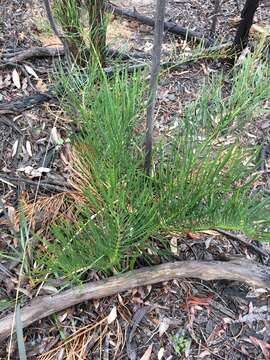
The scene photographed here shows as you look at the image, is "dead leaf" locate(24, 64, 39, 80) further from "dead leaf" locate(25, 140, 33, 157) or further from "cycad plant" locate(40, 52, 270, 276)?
"cycad plant" locate(40, 52, 270, 276)

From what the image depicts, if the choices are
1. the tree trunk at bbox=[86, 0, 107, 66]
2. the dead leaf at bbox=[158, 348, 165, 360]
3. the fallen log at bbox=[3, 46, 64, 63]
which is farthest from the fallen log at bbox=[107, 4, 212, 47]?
the dead leaf at bbox=[158, 348, 165, 360]

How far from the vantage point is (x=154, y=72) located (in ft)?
3.05

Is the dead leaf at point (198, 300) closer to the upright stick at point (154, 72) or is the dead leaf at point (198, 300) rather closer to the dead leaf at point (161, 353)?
the dead leaf at point (161, 353)

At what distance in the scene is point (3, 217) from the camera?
1218mm

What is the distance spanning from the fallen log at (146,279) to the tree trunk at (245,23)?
1073 millimetres

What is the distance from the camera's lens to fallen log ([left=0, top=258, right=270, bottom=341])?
1010mm

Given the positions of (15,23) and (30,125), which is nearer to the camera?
(30,125)

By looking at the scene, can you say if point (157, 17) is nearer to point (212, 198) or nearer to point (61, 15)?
point (212, 198)

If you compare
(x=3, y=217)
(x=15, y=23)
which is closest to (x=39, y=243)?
(x=3, y=217)

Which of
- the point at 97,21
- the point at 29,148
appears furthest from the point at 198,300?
the point at 97,21

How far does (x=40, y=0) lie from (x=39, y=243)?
1.28 m

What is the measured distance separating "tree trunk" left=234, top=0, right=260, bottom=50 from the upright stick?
3.08ft

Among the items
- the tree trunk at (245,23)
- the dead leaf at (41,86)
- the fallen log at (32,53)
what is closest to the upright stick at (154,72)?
the dead leaf at (41,86)

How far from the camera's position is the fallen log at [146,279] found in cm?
101
